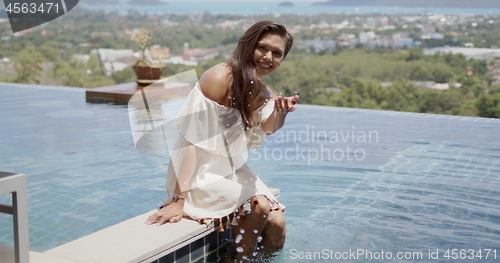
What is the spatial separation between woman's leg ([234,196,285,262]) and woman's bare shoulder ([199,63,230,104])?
0.48 metres

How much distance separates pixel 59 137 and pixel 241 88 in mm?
3722

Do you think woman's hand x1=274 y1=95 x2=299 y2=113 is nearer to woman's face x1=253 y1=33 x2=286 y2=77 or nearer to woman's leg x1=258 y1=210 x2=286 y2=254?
woman's face x1=253 y1=33 x2=286 y2=77

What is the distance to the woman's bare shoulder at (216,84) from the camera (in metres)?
2.67

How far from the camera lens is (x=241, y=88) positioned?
8.79ft

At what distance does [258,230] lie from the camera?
108 inches

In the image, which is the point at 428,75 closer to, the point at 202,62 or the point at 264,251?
the point at 202,62

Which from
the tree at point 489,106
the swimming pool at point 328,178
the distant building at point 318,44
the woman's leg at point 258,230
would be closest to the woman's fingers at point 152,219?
the woman's leg at point 258,230

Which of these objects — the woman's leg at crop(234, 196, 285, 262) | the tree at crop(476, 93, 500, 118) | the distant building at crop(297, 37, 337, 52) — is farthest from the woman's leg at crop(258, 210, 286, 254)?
the distant building at crop(297, 37, 337, 52)

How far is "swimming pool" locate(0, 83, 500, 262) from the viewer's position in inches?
127

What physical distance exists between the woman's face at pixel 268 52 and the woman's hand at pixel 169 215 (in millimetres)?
704

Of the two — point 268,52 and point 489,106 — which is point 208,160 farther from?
Result: point 489,106

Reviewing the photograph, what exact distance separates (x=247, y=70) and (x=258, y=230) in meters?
0.72

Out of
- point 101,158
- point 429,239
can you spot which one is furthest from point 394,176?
point 101,158

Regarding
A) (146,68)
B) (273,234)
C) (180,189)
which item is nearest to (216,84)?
(180,189)
